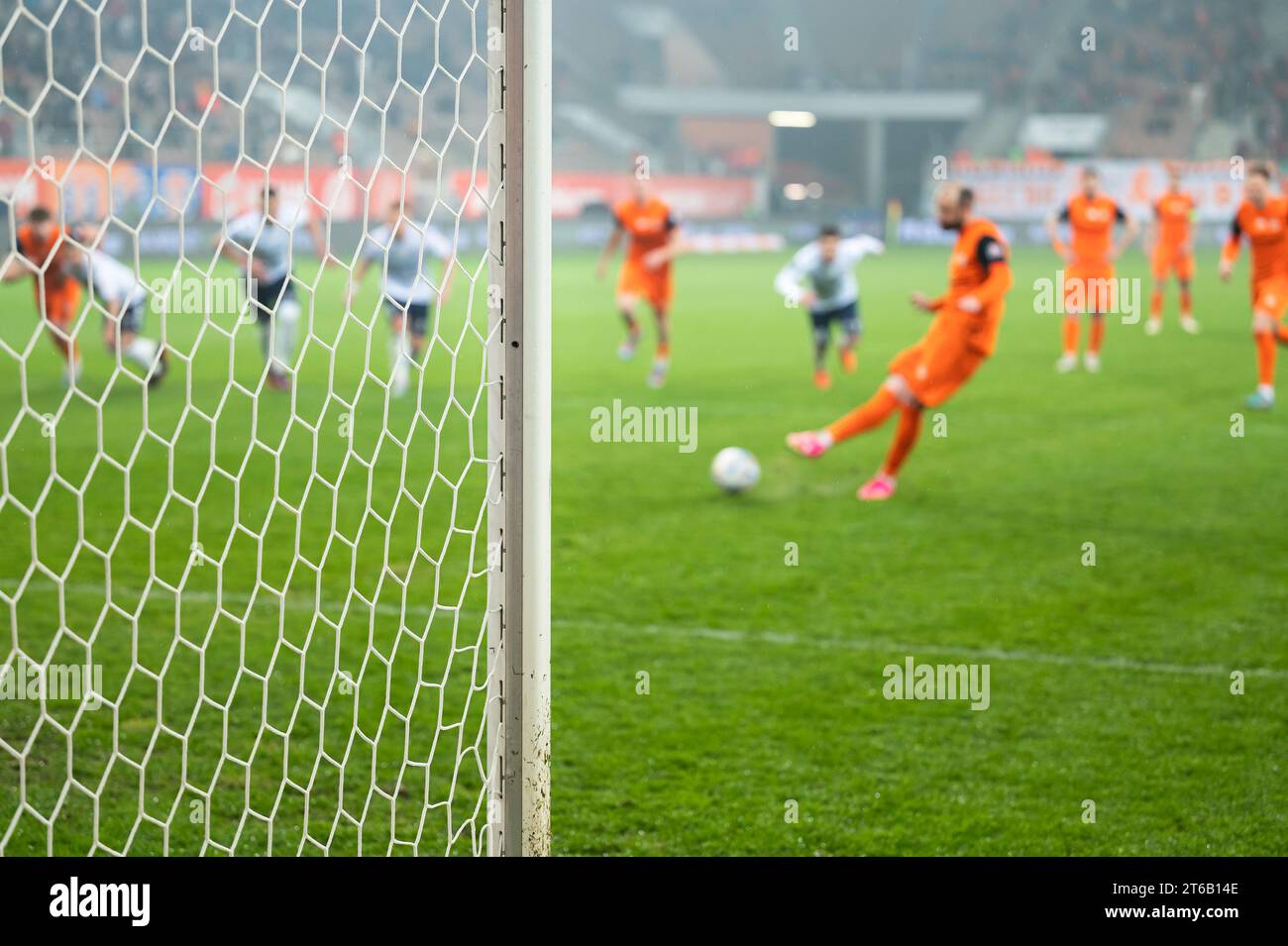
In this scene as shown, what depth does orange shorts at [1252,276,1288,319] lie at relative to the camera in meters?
9.07

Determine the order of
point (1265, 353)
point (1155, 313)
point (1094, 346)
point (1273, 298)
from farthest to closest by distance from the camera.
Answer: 1. point (1155, 313)
2. point (1094, 346)
3. point (1265, 353)
4. point (1273, 298)

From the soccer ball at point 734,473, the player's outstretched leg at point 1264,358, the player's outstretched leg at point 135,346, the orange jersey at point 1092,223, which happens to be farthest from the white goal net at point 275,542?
the orange jersey at point 1092,223

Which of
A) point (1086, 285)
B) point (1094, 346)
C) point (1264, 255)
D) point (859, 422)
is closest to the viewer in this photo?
point (859, 422)

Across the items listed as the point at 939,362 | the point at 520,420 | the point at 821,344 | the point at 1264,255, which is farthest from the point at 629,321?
the point at 520,420

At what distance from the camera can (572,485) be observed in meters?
7.40

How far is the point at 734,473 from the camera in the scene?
7.18 m

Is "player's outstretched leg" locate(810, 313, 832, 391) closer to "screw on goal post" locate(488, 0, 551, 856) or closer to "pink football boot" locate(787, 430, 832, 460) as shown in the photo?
"pink football boot" locate(787, 430, 832, 460)

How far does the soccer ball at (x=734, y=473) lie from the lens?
23.6ft

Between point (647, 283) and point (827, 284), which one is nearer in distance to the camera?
point (827, 284)

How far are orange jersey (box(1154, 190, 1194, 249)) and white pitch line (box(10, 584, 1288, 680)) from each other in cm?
1102

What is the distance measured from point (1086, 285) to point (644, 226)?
3789mm

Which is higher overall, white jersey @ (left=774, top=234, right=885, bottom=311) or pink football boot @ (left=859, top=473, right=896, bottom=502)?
white jersey @ (left=774, top=234, right=885, bottom=311)

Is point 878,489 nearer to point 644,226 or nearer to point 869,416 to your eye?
point 869,416

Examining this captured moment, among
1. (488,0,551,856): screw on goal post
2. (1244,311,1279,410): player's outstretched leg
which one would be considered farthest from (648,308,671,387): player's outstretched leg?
(488,0,551,856): screw on goal post
